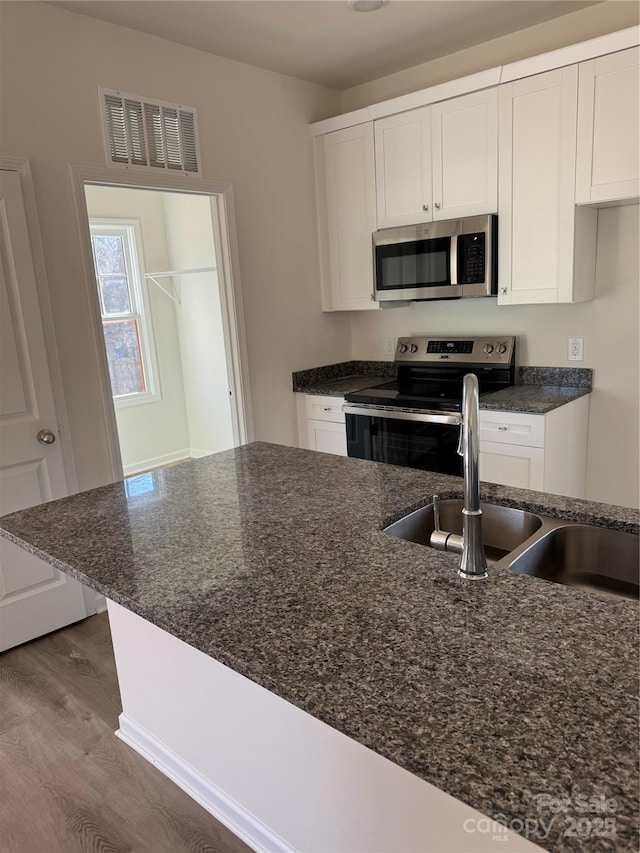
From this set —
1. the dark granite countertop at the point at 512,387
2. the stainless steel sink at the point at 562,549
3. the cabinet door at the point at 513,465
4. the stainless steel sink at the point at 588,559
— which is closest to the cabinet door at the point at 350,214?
the dark granite countertop at the point at 512,387

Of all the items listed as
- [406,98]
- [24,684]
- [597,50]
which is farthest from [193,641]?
[406,98]

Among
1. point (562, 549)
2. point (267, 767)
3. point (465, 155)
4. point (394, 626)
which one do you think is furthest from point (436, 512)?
point (465, 155)

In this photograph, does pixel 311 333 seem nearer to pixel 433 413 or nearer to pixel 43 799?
pixel 433 413

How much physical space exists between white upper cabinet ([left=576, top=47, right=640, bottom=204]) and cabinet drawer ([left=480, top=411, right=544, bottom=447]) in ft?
3.43

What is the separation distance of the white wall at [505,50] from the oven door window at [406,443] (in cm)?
195

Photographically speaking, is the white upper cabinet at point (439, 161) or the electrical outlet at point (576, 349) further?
the electrical outlet at point (576, 349)

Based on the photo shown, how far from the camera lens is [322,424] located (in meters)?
3.79

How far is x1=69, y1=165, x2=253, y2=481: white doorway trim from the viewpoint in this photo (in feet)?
9.11

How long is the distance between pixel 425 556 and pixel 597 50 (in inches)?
99.1

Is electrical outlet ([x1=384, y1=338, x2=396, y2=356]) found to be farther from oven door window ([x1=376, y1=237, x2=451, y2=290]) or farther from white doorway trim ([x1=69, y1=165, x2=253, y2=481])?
white doorway trim ([x1=69, y1=165, x2=253, y2=481])

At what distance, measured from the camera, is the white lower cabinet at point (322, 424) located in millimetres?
3686

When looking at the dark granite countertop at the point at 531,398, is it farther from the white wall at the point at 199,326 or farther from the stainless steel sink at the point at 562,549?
the white wall at the point at 199,326

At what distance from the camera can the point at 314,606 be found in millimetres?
1156

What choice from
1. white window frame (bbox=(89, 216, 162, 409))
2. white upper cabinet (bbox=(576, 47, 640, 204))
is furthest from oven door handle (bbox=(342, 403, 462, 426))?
white window frame (bbox=(89, 216, 162, 409))
